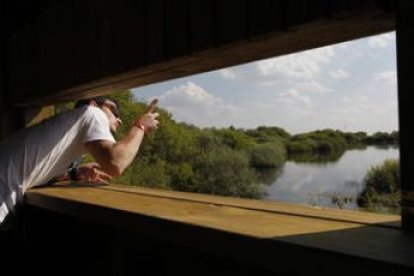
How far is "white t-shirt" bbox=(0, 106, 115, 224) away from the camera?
216cm

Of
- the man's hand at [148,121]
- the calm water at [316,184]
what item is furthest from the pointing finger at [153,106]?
the calm water at [316,184]

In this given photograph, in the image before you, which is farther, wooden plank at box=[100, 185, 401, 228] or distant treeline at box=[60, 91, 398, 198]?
distant treeline at box=[60, 91, 398, 198]

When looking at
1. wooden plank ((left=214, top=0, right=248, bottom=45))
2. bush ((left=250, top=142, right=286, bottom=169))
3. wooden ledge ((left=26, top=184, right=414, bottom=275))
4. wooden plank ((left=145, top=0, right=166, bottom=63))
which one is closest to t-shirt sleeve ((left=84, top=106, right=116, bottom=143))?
wooden ledge ((left=26, top=184, right=414, bottom=275))

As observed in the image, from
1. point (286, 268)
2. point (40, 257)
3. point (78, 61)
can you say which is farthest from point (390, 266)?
point (40, 257)

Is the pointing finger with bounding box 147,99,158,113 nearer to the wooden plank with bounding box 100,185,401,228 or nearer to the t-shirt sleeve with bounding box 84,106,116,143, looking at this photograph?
the t-shirt sleeve with bounding box 84,106,116,143

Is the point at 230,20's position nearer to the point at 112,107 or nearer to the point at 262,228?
the point at 262,228

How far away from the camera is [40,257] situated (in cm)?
244

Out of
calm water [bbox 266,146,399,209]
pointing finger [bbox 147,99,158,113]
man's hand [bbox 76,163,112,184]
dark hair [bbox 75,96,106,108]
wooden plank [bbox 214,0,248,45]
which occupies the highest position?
wooden plank [bbox 214,0,248,45]

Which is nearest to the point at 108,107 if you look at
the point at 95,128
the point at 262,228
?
the point at 95,128

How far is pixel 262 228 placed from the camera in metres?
1.09

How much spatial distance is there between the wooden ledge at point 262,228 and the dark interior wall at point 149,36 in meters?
0.37

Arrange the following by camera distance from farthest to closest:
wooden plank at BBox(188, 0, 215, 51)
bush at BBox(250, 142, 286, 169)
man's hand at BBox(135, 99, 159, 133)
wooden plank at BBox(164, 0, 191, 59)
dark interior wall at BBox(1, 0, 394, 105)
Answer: bush at BBox(250, 142, 286, 169) < man's hand at BBox(135, 99, 159, 133) < wooden plank at BBox(164, 0, 191, 59) < wooden plank at BBox(188, 0, 215, 51) < dark interior wall at BBox(1, 0, 394, 105)

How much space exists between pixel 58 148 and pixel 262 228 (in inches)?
51.3

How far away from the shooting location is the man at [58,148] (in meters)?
2.14
